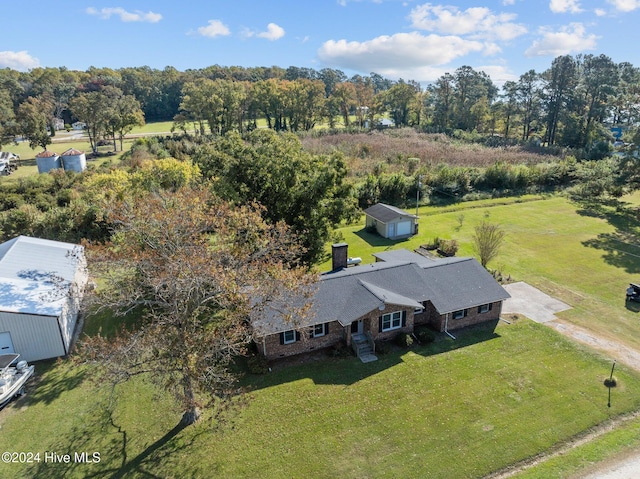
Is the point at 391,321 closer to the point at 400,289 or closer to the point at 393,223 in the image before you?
the point at 400,289

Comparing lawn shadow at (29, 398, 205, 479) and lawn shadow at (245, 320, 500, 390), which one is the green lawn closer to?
lawn shadow at (245, 320, 500, 390)

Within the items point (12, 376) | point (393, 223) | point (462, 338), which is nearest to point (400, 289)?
point (462, 338)

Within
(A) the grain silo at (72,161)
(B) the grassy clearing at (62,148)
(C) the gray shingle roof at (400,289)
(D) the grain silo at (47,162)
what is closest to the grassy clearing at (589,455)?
(C) the gray shingle roof at (400,289)

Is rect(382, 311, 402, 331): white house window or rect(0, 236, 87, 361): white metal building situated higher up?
rect(0, 236, 87, 361): white metal building

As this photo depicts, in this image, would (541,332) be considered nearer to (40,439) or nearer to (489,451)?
(489,451)

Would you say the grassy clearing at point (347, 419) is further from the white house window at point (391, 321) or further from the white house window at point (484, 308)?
the white house window at point (484, 308)

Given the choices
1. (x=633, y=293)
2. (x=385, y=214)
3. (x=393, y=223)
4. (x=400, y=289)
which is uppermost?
(x=385, y=214)

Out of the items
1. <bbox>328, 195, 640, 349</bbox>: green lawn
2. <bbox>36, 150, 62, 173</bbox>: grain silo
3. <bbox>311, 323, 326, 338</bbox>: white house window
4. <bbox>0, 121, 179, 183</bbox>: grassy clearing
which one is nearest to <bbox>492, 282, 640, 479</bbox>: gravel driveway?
<bbox>328, 195, 640, 349</bbox>: green lawn

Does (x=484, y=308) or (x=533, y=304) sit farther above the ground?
(x=484, y=308)
